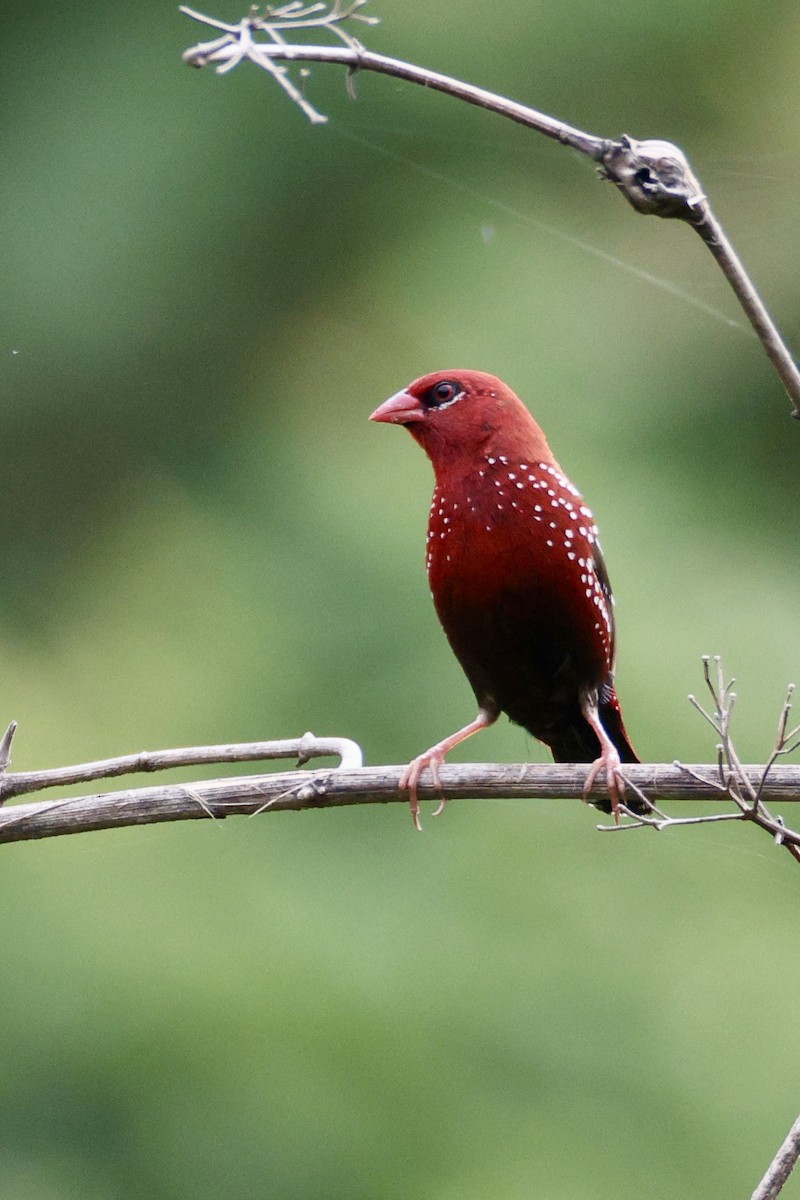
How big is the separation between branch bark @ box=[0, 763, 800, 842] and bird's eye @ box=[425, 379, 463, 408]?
75 cm

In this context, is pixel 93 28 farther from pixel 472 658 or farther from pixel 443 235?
pixel 472 658

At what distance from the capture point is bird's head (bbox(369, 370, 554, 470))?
255 cm

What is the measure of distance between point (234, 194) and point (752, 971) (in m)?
3.43

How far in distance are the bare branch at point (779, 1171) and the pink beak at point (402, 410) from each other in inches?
58.5

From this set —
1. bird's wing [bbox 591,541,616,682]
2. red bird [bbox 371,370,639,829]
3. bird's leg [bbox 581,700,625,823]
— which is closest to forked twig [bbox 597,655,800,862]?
bird's leg [bbox 581,700,625,823]

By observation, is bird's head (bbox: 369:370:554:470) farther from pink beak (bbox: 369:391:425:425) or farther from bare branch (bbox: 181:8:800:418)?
bare branch (bbox: 181:8:800:418)

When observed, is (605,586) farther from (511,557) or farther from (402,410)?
(402,410)

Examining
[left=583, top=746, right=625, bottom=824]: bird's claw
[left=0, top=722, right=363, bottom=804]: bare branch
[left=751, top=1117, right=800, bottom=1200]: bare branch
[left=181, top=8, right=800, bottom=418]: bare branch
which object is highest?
[left=181, top=8, right=800, bottom=418]: bare branch

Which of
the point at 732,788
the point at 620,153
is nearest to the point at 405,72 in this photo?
the point at 620,153

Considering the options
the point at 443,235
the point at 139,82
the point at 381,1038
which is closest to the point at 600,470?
the point at 443,235

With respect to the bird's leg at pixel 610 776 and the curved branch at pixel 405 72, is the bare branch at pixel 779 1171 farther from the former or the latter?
the curved branch at pixel 405 72

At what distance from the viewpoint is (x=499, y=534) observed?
2537 mm

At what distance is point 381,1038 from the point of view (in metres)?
4.08

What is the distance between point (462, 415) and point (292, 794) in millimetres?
858
